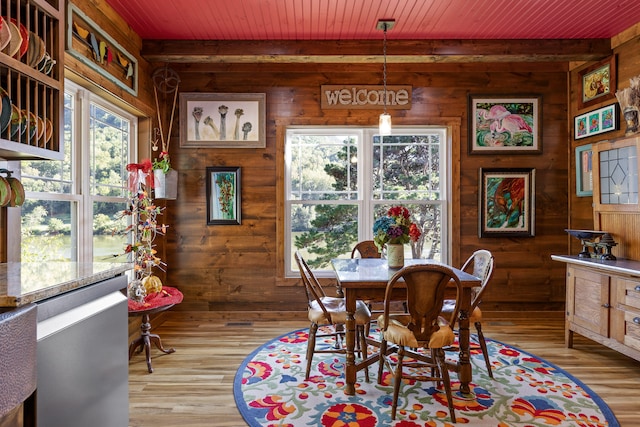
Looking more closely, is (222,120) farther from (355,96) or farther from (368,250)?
(368,250)

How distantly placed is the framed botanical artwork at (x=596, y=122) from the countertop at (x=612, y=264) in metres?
1.40

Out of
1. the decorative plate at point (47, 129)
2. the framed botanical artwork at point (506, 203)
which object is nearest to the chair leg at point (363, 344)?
the framed botanical artwork at point (506, 203)

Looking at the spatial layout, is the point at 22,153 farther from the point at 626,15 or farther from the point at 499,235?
the point at 626,15

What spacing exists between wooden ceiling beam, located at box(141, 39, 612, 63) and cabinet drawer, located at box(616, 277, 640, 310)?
88.6 inches

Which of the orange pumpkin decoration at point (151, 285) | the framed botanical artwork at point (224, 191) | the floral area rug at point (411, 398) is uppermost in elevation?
the framed botanical artwork at point (224, 191)

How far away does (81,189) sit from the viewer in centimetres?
289

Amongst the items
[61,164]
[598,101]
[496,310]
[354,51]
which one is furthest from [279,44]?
[496,310]

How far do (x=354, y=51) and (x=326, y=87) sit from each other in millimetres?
589

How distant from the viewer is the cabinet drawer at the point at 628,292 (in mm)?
2688

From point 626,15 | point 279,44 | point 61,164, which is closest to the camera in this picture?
point 61,164

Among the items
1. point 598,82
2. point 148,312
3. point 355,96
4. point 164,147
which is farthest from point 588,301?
point 164,147

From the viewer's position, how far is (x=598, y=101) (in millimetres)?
3865

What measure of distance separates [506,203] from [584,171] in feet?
2.67

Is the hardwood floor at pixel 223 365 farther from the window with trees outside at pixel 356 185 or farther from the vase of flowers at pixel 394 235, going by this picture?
the vase of flowers at pixel 394 235
